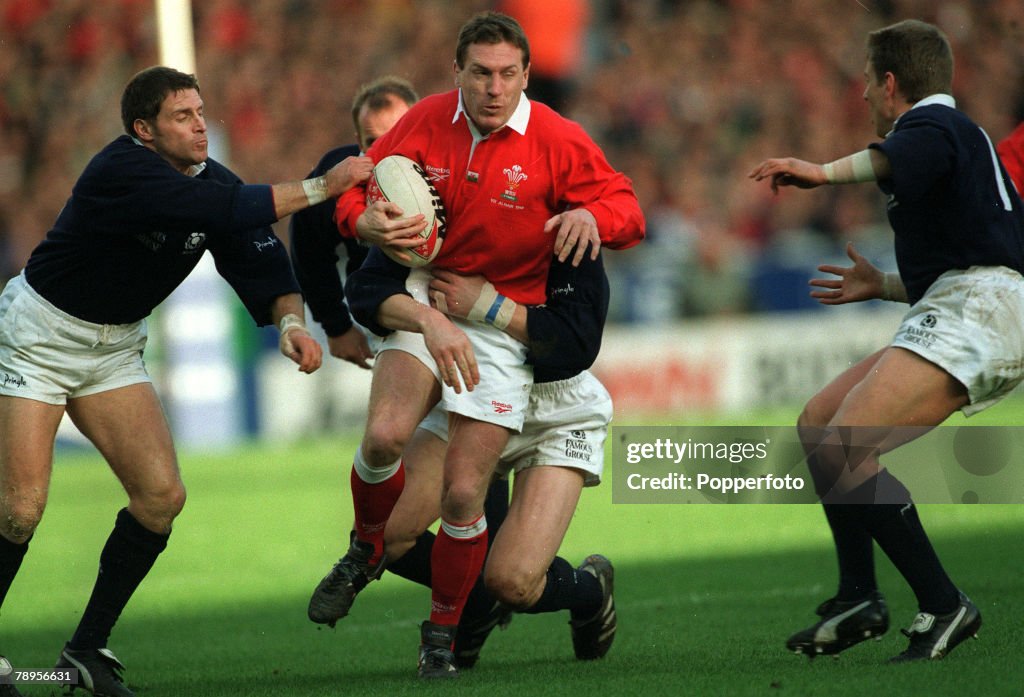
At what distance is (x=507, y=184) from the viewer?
552 centimetres

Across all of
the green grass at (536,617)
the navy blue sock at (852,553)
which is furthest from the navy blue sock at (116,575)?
the navy blue sock at (852,553)

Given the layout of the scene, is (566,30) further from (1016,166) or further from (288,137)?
(1016,166)

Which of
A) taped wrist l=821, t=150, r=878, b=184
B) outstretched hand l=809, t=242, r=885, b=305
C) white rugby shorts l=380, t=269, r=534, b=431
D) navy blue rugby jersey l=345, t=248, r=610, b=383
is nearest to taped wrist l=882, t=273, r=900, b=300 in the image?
outstretched hand l=809, t=242, r=885, b=305

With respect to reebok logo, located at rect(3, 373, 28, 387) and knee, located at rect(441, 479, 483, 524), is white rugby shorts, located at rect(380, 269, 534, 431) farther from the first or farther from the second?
reebok logo, located at rect(3, 373, 28, 387)

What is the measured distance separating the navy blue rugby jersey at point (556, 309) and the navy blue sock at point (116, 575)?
3.90 ft

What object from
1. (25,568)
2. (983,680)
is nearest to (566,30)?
(25,568)

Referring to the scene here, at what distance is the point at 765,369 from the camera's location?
655 inches

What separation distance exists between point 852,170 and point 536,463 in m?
1.67

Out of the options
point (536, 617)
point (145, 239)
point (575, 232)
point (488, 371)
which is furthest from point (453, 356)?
point (536, 617)

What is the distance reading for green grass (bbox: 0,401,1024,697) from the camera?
5336 millimetres

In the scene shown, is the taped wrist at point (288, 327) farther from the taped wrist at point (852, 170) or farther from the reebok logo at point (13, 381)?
the taped wrist at point (852, 170)

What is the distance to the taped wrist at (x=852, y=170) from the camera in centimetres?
517

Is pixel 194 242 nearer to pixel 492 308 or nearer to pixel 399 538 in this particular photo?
pixel 492 308

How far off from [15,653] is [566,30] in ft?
46.0
